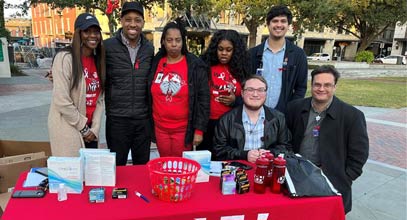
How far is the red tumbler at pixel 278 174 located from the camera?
1.91m

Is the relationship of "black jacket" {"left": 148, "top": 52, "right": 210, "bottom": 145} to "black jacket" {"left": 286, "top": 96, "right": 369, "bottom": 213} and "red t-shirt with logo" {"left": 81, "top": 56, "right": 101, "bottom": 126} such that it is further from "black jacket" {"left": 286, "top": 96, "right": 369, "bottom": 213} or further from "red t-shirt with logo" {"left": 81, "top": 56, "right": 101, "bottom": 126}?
"black jacket" {"left": 286, "top": 96, "right": 369, "bottom": 213}

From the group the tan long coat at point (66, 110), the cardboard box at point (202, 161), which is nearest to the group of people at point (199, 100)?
the tan long coat at point (66, 110)

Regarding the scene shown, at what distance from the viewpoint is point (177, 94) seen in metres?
2.66

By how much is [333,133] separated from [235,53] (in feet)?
3.55

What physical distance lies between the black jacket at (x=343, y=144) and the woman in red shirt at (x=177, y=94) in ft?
3.37

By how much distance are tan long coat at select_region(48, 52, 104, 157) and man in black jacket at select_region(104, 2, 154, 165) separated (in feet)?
0.98

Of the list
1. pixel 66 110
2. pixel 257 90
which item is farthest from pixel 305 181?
pixel 66 110

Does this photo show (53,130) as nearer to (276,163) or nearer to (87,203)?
(87,203)

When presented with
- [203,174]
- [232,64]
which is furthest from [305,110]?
[203,174]

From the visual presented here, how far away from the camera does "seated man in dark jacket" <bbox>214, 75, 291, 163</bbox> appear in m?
2.46

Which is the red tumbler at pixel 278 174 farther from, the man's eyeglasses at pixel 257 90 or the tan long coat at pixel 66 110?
the tan long coat at pixel 66 110

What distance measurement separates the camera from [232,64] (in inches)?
111

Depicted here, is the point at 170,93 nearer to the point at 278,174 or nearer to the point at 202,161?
the point at 202,161

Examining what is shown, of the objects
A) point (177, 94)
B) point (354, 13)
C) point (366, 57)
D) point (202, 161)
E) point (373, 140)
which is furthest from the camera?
point (366, 57)
